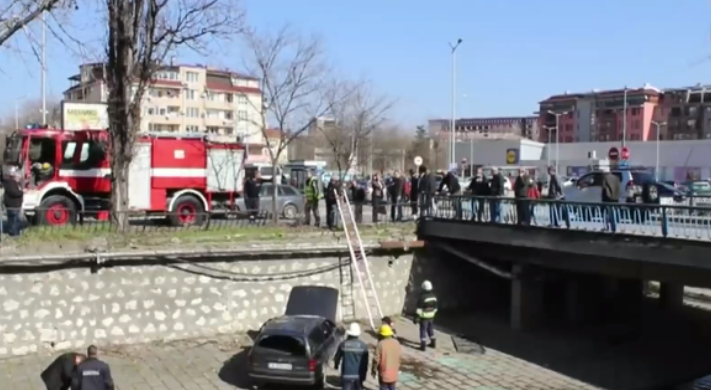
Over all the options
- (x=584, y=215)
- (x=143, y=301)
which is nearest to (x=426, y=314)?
(x=584, y=215)

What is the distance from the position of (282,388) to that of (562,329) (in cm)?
1025

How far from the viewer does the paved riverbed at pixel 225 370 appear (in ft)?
55.2

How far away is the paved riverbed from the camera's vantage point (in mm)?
16812

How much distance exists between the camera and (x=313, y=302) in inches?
782

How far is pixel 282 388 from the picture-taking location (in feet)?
54.1

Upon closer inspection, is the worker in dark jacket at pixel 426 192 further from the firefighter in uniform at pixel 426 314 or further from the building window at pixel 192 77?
the building window at pixel 192 77

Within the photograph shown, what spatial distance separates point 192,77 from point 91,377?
9466cm

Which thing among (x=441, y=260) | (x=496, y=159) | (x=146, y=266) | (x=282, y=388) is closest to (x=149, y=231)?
(x=146, y=266)

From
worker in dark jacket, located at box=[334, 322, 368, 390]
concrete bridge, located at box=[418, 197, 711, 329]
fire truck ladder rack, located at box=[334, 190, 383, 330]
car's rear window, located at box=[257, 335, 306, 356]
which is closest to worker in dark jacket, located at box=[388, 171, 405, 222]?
concrete bridge, located at box=[418, 197, 711, 329]

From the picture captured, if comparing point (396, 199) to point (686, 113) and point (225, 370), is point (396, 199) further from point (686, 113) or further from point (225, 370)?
point (686, 113)

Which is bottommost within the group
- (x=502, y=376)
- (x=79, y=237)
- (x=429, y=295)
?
(x=502, y=376)

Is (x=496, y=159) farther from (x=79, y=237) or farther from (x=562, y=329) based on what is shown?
(x=79, y=237)

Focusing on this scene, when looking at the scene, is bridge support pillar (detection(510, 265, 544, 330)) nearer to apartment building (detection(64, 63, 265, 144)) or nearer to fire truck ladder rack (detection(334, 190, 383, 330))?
fire truck ladder rack (detection(334, 190, 383, 330))

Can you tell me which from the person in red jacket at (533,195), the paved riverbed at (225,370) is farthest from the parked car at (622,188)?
the paved riverbed at (225,370)
